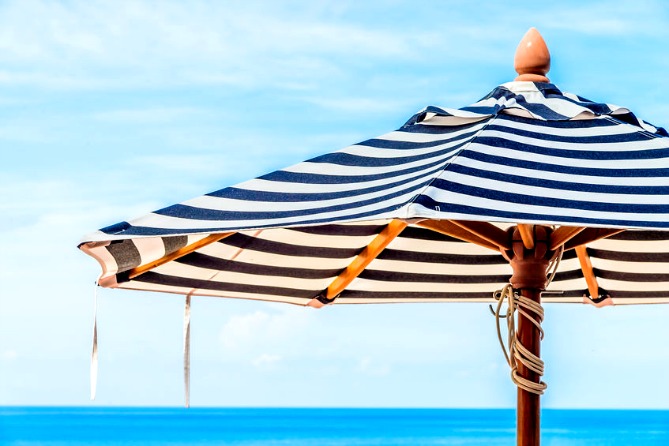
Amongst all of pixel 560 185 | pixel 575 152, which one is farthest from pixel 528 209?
pixel 575 152

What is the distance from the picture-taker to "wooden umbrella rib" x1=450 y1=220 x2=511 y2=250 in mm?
2615

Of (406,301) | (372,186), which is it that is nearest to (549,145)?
(372,186)

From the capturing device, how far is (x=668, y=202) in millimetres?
2010

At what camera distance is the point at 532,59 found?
9.27 feet

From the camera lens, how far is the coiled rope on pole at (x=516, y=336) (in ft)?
8.29

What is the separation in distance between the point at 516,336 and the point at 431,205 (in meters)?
0.90

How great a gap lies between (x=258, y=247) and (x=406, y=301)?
920mm

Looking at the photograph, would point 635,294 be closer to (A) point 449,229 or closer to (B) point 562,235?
(B) point 562,235

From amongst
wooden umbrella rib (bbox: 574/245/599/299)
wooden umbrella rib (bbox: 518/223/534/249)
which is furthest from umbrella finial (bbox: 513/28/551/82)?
wooden umbrella rib (bbox: 574/245/599/299)

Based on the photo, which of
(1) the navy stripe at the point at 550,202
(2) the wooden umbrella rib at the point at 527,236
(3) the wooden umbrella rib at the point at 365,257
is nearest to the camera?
(1) the navy stripe at the point at 550,202

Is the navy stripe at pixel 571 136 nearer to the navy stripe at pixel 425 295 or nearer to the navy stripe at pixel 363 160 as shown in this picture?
the navy stripe at pixel 363 160

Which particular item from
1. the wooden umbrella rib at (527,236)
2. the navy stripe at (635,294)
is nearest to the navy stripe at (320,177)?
the wooden umbrella rib at (527,236)

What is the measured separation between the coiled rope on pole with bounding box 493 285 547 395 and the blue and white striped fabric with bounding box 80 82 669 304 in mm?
211

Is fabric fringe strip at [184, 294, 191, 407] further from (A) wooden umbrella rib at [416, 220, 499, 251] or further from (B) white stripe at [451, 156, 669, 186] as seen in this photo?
(B) white stripe at [451, 156, 669, 186]
